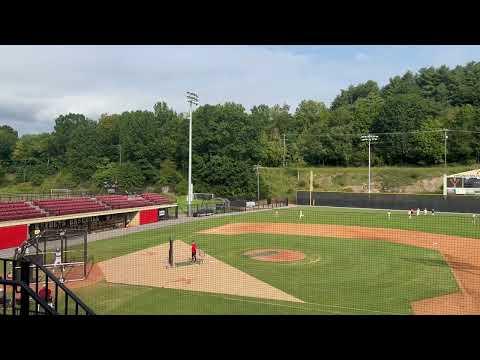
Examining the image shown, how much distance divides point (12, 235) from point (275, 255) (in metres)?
8.65

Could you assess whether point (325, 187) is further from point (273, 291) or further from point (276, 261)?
point (273, 291)

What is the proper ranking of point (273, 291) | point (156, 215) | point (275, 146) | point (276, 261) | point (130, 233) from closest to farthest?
point (273, 291)
point (276, 261)
point (130, 233)
point (156, 215)
point (275, 146)

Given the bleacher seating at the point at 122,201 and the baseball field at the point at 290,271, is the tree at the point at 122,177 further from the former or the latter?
the baseball field at the point at 290,271

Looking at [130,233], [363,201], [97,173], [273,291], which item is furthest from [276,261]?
[97,173]

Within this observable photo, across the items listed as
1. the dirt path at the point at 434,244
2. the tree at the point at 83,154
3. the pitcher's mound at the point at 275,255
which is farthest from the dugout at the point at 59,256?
the tree at the point at 83,154

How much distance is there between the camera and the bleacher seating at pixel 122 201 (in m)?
20.5

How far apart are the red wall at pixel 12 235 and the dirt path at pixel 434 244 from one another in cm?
713

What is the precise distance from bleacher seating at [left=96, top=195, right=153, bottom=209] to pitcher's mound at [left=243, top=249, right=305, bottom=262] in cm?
826

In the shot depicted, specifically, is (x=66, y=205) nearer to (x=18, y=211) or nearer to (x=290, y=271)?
(x=18, y=211)

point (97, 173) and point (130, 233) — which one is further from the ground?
point (97, 173)
